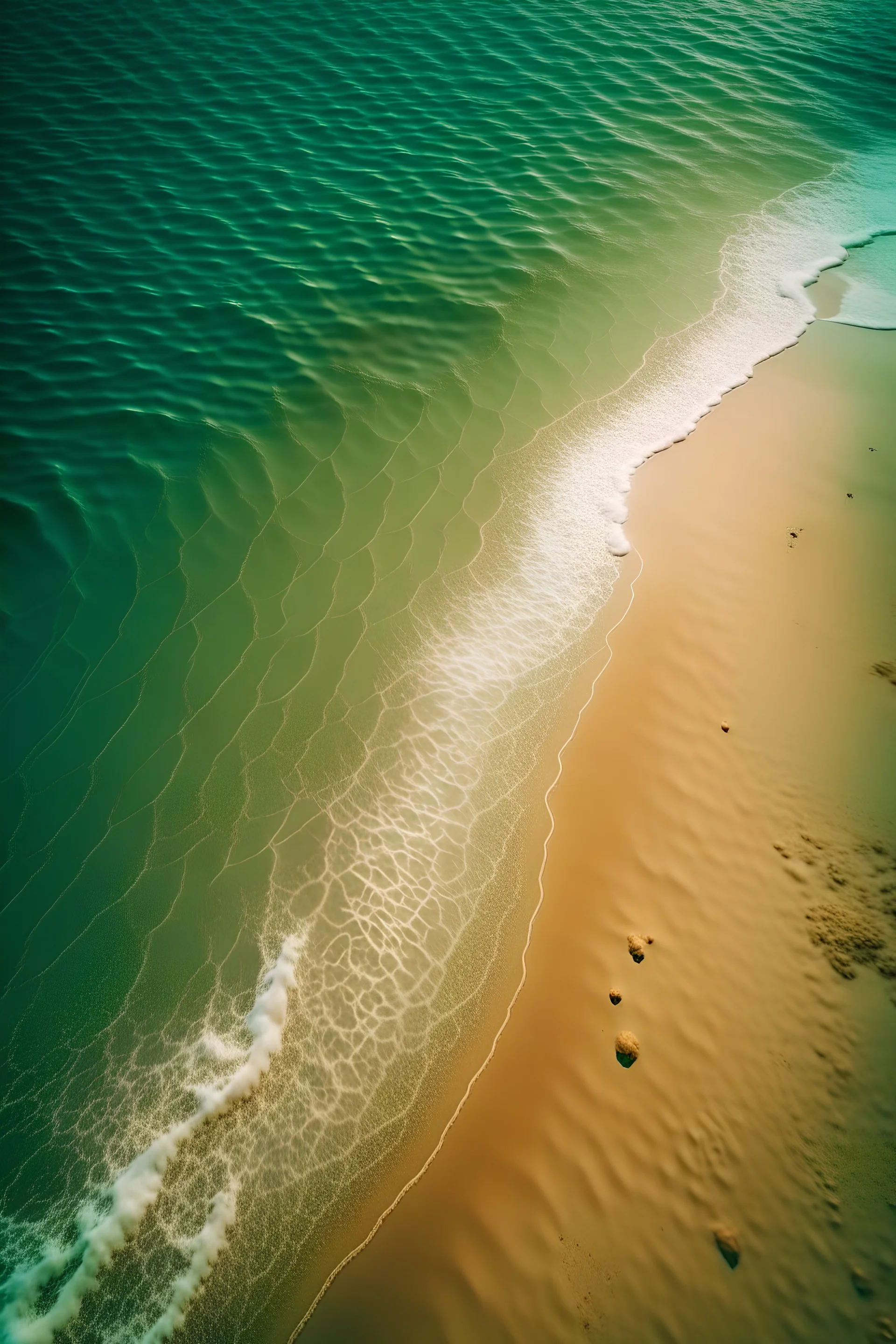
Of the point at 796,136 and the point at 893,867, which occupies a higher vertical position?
the point at 796,136

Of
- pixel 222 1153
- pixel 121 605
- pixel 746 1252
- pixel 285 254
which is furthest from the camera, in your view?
pixel 285 254

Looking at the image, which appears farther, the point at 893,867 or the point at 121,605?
the point at 121,605

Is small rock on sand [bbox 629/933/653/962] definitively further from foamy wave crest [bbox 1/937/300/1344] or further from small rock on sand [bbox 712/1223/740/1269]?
foamy wave crest [bbox 1/937/300/1344]

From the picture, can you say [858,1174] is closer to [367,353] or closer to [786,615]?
[786,615]

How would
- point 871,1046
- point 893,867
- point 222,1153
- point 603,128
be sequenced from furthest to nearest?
1. point 603,128
2. point 893,867
3. point 871,1046
4. point 222,1153

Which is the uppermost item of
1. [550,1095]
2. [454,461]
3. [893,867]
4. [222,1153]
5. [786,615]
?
[454,461]

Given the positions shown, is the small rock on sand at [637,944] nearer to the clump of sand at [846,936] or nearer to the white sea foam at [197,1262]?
the clump of sand at [846,936]

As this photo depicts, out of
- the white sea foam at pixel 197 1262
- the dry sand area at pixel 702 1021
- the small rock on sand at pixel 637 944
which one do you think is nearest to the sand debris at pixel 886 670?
the dry sand area at pixel 702 1021

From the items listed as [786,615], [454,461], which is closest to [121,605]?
[454,461]
